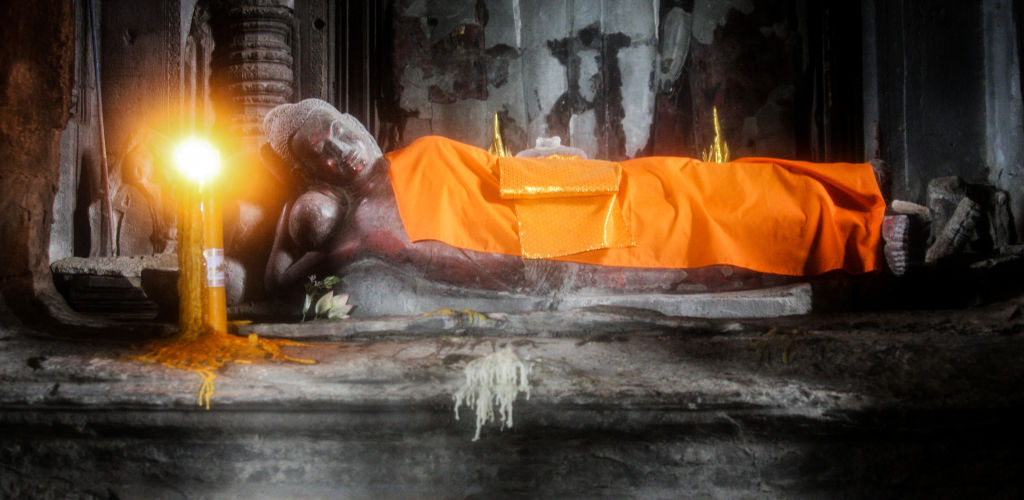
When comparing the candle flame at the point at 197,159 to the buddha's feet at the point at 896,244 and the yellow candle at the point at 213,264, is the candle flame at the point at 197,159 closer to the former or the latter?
the yellow candle at the point at 213,264

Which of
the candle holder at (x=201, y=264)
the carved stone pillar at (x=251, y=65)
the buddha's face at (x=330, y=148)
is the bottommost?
the candle holder at (x=201, y=264)

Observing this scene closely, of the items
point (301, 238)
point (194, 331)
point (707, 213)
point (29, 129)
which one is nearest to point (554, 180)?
point (707, 213)

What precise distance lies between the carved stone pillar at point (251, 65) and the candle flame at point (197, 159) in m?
3.71

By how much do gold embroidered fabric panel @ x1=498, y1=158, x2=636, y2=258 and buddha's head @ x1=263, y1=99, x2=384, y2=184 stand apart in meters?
0.66

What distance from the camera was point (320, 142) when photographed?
8.18ft

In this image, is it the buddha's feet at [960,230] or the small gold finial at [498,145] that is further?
the small gold finial at [498,145]

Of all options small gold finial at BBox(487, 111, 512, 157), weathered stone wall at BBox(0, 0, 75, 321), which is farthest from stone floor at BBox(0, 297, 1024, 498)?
small gold finial at BBox(487, 111, 512, 157)

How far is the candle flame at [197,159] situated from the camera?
63.6 inches

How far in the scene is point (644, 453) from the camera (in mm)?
1320

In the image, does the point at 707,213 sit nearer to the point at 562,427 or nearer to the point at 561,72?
the point at 562,427

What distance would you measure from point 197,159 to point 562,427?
1258 mm

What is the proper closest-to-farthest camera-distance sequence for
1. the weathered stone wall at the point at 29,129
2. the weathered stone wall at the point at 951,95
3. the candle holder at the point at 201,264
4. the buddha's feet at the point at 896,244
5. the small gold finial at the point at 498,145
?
the candle holder at the point at 201,264 → the weathered stone wall at the point at 29,129 → the buddha's feet at the point at 896,244 → the weathered stone wall at the point at 951,95 → the small gold finial at the point at 498,145

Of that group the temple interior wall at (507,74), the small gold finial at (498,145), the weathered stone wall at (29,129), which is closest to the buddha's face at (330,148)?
the weathered stone wall at (29,129)

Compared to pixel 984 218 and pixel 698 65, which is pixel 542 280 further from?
pixel 698 65
